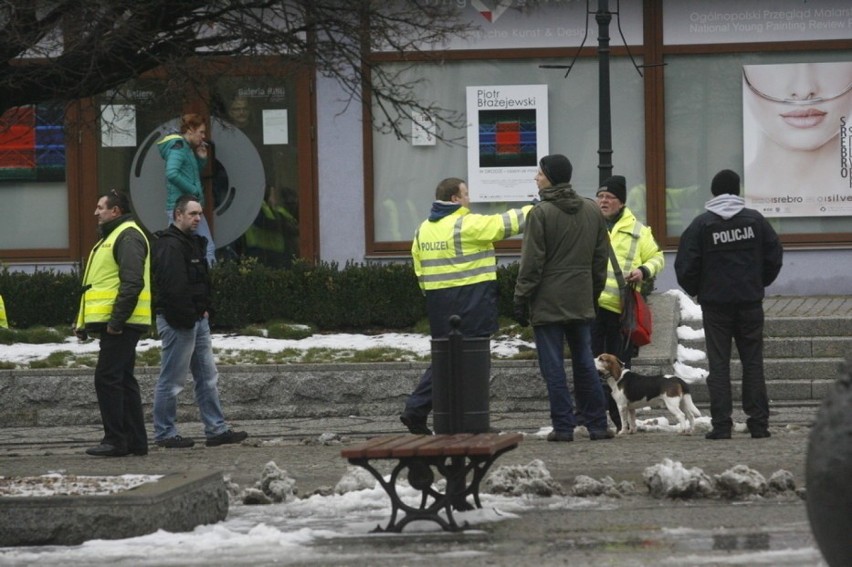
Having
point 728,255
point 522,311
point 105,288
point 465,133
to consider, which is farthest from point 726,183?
point 465,133

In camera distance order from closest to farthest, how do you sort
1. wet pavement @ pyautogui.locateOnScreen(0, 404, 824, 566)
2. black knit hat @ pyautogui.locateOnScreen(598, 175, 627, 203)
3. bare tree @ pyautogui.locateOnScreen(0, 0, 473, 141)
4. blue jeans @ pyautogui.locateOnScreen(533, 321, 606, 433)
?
wet pavement @ pyautogui.locateOnScreen(0, 404, 824, 566), bare tree @ pyautogui.locateOnScreen(0, 0, 473, 141), blue jeans @ pyautogui.locateOnScreen(533, 321, 606, 433), black knit hat @ pyautogui.locateOnScreen(598, 175, 627, 203)

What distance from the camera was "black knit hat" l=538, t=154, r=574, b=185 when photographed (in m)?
11.7

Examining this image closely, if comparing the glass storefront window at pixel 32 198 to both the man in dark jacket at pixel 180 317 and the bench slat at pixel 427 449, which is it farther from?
the bench slat at pixel 427 449

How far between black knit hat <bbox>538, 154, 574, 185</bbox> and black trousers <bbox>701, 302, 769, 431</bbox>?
55.4 inches

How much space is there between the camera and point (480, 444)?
25.9 feet

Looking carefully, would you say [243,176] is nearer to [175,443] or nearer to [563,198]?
[175,443]

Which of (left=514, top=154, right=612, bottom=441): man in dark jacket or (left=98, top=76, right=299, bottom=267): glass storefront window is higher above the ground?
(left=98, top=76, right=299, bottom=267): glass storefront window

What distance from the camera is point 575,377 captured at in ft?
38.7

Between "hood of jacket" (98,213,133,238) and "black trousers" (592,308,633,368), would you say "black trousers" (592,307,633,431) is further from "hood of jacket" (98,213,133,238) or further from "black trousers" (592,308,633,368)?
"hood of jacket" (98,213,133,238)

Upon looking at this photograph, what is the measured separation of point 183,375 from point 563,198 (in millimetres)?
3157

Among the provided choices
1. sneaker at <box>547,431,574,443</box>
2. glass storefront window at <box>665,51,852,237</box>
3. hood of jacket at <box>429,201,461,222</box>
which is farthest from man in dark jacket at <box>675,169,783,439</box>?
glass storefront window at <box>665,51,852,237</box>

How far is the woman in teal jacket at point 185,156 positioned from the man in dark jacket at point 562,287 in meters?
5.73

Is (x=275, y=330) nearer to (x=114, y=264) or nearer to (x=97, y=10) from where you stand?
(x=114, y=264)

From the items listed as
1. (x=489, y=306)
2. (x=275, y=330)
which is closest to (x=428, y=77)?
(x=275, y=330)
